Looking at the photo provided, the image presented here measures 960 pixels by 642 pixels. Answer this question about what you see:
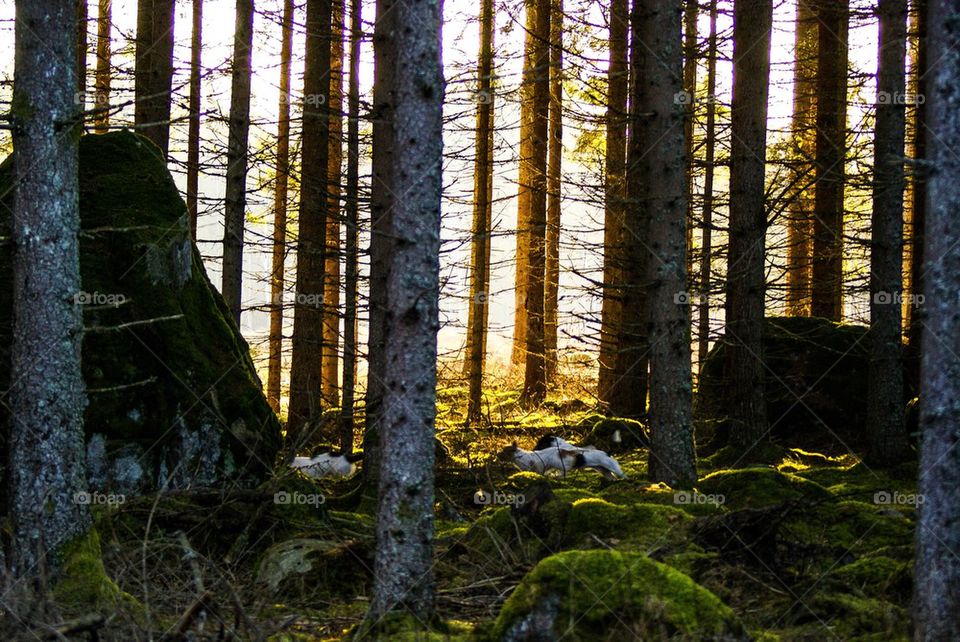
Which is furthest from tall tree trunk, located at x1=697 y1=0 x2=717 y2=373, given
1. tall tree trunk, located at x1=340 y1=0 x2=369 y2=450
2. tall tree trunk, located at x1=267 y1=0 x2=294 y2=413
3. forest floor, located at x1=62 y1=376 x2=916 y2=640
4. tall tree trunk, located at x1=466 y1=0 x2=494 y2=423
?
tall tree trunk, located at x1=267 y1=0 x2=294 y2=413

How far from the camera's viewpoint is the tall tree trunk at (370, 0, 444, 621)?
552cm

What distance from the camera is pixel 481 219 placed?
63.7 ft

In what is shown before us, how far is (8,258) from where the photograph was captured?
8.89 meters

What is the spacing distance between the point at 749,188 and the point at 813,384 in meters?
4.29

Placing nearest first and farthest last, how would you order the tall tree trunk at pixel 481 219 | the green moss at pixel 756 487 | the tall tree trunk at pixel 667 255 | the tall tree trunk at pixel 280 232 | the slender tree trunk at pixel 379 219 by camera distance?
1. the green moss at pixel 756 487
2. the tall tree trunk at pixel 667 255
3. the slender tree trunk at pixel 379 219
4. the tall tree trunk at pixel 280 232
5. the tall tree trunk at pixel 481 219

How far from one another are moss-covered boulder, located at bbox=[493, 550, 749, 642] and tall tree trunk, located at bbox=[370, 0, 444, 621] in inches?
36.1

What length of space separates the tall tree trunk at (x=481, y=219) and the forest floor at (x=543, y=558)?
8.62 meters

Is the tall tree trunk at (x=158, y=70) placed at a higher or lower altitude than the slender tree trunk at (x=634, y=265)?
higher

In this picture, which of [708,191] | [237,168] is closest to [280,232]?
[237,168]

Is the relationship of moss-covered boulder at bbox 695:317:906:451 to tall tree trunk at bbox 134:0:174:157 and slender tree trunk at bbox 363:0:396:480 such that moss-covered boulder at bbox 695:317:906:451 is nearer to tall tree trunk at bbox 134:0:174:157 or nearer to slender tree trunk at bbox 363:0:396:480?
slender tree trunk at bbox 363:0:396:480

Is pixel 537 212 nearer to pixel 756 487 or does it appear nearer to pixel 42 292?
pixel 756 487

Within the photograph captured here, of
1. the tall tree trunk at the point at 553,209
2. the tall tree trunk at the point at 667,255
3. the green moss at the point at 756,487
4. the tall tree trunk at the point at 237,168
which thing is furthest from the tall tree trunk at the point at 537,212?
the green moss at the point at 756,487

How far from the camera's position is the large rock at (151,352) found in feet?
27.5

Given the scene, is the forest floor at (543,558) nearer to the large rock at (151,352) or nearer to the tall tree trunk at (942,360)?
the tall tree trunk at (942,360)
